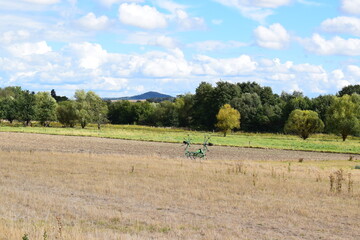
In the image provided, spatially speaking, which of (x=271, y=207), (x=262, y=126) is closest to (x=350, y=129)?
(x=262, y=126)

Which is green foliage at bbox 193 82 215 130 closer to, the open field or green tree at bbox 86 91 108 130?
green tree at bbox 86 91 108 130

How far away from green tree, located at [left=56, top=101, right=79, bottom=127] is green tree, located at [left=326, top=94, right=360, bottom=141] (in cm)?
6643

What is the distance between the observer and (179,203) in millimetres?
17297

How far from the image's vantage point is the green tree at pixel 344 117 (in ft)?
302

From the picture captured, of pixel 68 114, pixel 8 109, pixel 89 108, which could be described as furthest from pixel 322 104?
pixel 8 109

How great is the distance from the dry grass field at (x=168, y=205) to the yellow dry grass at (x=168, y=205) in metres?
0.03

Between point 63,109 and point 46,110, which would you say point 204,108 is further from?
point 46,110

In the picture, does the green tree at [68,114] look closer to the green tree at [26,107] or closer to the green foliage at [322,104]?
the green tree at [26,107]

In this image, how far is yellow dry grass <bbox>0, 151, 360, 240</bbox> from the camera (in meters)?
12.6

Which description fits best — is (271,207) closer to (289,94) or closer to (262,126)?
(262,126)

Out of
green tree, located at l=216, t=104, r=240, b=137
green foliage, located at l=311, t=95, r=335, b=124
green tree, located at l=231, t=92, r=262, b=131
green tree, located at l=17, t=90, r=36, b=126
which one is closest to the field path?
green tree, located at l=216, t=104, r=240, b=137

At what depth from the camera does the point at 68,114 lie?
127250mm

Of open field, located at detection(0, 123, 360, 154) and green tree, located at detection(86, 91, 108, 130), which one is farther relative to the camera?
green tree, located at detection(86, 91, 108, 130)

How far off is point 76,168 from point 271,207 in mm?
14413
